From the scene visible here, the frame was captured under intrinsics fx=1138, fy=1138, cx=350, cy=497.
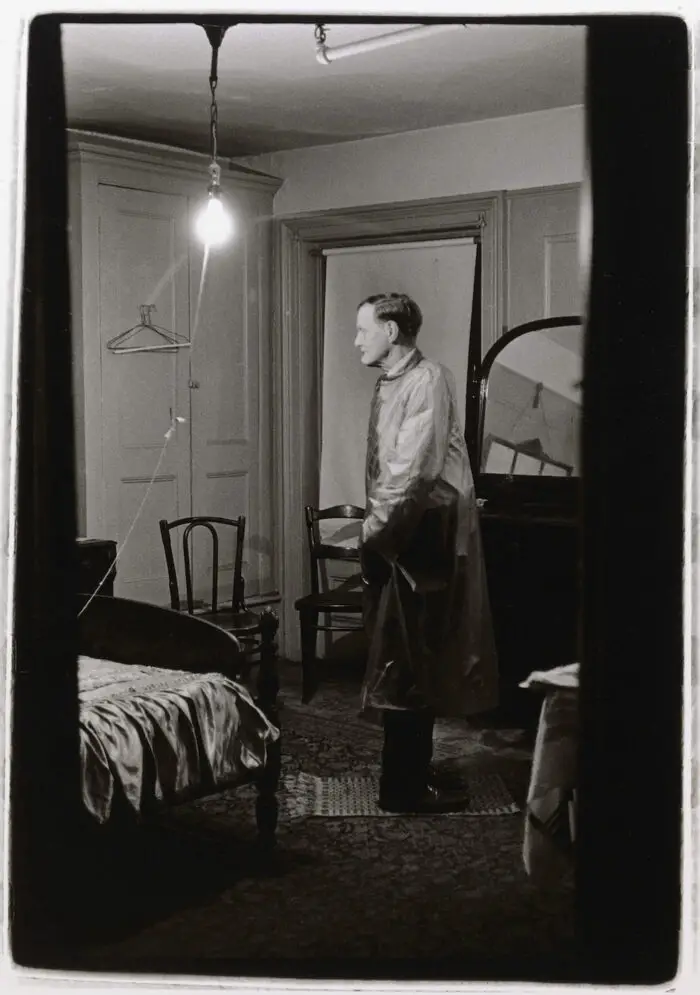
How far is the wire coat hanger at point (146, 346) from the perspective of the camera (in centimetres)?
199

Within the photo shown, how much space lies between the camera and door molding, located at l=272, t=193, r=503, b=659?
2.13 meters

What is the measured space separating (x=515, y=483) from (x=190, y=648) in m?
0.72

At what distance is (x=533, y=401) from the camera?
82.7 inches

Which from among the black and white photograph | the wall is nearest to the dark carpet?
the black and white photograph

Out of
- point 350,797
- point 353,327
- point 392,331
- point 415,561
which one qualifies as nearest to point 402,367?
point 392,331

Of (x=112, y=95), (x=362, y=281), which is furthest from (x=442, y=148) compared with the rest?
(x=112, y=95)

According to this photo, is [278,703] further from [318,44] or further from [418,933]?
[318,44]

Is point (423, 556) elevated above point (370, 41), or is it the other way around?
point (370, 41)

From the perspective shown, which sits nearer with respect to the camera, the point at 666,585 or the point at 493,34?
the point at 666,585

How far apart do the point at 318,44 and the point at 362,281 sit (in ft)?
1.52

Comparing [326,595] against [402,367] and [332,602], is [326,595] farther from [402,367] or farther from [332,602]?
[402,367]

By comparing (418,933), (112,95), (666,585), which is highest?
(112,95)

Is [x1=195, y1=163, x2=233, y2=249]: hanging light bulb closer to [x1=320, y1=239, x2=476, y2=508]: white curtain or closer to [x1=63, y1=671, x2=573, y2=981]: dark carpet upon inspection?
[x1=320, y1=239, x2=476, y2=508]: white curtain

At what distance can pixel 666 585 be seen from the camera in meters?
1.72
